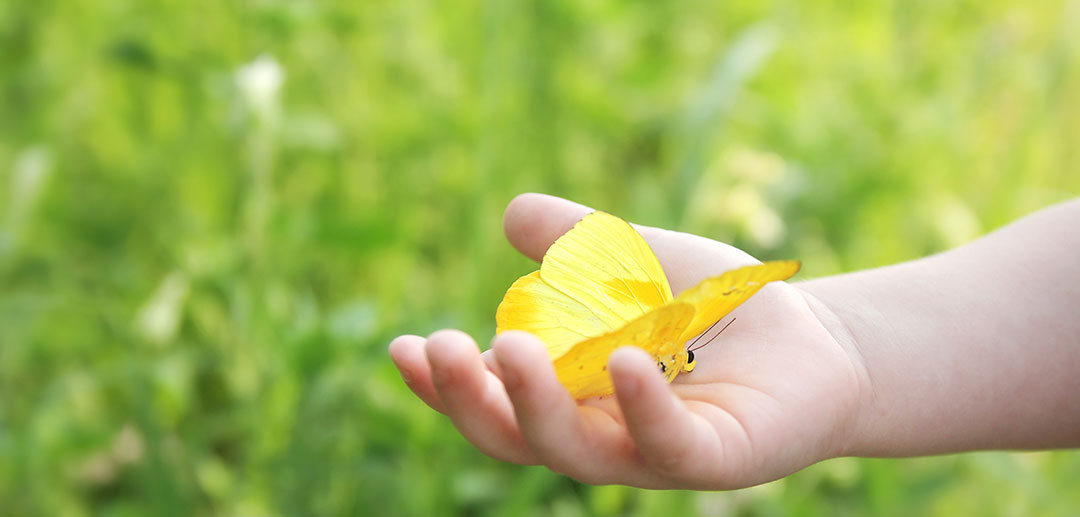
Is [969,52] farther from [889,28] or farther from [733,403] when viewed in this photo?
[733,403]

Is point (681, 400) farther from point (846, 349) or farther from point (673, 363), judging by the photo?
point (846, 349)

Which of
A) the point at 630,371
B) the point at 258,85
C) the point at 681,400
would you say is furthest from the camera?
the point at 258,85

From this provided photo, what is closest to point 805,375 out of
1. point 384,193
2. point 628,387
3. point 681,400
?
point 681,400

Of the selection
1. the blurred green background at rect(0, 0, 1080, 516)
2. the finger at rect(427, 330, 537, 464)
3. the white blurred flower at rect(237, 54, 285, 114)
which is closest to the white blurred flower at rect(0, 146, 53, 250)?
the blurred green background at rect(0, 0, 1080, 516)

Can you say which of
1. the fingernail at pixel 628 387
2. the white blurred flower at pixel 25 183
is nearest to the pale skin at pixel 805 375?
the fingernail at pixel 628 387

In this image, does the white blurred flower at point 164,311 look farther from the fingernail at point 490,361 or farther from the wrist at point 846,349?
the wrist at point 846,349

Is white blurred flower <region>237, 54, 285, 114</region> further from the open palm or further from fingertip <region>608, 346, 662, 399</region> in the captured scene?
Answer: fingertip <region>608, 346, 662, 399</region>
